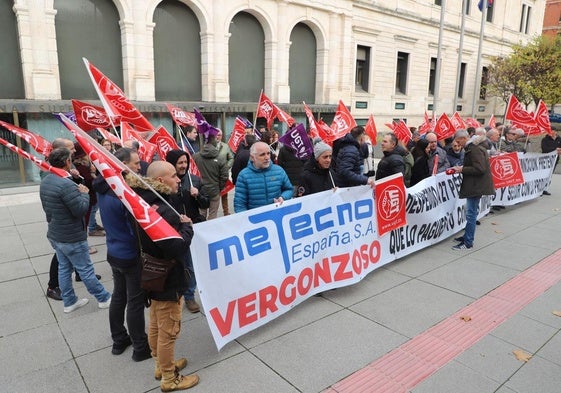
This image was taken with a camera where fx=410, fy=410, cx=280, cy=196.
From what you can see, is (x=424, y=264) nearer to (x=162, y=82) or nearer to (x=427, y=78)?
(x=162, y=82)

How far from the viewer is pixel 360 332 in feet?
13.3

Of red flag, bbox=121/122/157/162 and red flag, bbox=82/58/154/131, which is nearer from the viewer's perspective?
red flag, bbox=82/58/154/131

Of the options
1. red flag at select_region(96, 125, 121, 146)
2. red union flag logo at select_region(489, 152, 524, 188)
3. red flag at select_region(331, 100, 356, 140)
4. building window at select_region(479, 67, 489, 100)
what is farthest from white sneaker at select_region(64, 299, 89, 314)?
building window at select_region(479, 67, 489, 100)

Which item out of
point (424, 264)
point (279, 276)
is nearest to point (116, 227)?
point (279, 276)

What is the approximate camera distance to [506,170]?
878 cm

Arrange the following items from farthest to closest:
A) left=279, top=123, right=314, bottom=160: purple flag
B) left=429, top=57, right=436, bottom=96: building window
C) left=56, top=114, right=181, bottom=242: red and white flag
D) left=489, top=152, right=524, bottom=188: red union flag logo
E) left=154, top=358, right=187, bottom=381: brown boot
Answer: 1. left=429, top=57, right=436, bottom=96: building window
2. left=489, top=152, right=524, bottom=188: red union flag logo
3. left=279, top=123, right=314, bottom=160: purple flag
4. left=154, top=358, right=187, bottom=381: brown boot
5. left=56, top=114, right=181, bottom=242: red and white flag

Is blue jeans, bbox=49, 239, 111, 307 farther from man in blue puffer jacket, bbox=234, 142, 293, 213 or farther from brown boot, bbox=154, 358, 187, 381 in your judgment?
man in blue puffer jacket, bbox=234, 142, 293, 213

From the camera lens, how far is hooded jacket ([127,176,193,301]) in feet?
9.57

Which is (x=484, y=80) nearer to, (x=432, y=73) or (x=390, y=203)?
(x=432, y=73)

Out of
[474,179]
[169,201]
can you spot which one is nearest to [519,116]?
[474,179]

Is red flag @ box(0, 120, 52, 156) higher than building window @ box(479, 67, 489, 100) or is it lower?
lower

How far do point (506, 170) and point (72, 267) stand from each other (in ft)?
27.6

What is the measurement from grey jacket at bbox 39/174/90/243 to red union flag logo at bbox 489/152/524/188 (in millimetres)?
7705

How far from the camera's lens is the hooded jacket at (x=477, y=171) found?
631 cm
